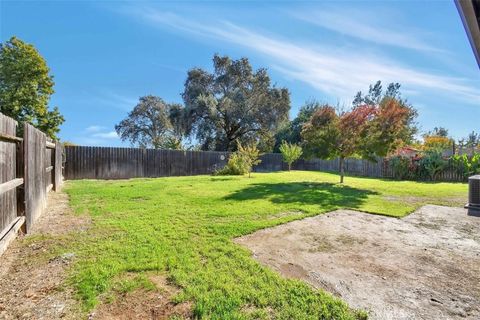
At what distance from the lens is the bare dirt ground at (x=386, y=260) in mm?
2291

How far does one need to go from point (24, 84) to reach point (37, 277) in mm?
20374

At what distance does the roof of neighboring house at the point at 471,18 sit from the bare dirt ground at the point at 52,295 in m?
2.74

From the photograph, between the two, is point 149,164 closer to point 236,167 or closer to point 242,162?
point 236,167

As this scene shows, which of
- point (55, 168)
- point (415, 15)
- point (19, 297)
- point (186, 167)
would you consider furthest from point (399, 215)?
point (186, 167)

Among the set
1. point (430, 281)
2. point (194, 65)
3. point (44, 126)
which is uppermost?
point (194, 65)

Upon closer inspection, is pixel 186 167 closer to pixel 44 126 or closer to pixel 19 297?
pixel 44 126

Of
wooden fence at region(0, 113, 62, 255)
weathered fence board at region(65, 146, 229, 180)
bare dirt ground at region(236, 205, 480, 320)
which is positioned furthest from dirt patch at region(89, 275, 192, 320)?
weathered fence board at region(65, 146, 229, 180)

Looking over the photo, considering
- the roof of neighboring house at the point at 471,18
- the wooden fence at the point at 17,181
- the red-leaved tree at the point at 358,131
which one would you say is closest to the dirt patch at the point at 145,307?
the wooden fence at the point at 17,181

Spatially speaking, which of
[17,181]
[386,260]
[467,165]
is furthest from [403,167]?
[17,181]

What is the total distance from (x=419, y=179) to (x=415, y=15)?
36.9 feet

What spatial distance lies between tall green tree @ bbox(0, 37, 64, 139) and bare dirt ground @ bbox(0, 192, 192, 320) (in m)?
18.2

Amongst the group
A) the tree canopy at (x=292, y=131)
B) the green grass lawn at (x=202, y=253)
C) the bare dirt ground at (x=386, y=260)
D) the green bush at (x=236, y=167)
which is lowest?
the bare dirt ground at (x=386, y=260)

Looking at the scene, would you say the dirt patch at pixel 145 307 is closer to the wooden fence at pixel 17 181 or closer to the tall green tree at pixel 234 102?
the wooden fence at pixel 17 181

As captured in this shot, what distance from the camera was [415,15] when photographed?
5793mm
